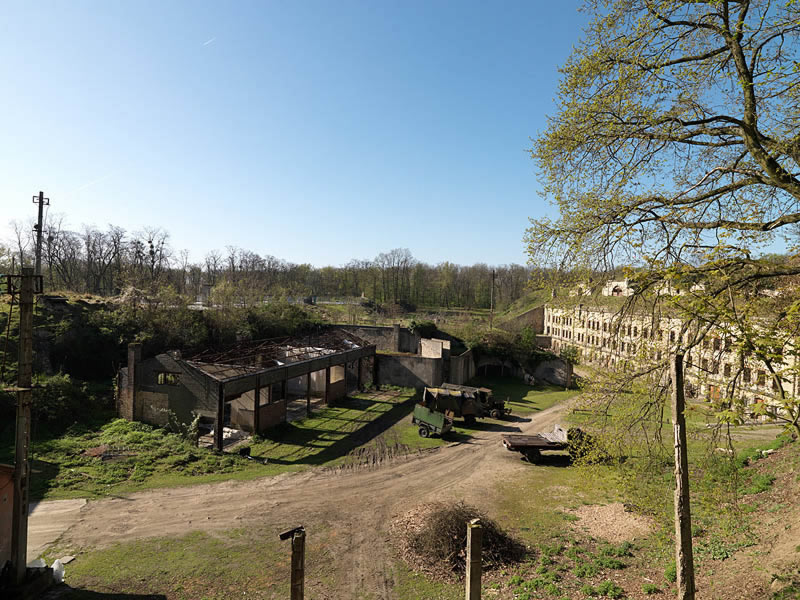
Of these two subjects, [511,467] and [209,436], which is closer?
[511,467]

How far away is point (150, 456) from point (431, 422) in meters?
13.2

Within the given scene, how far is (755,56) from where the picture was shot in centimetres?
727

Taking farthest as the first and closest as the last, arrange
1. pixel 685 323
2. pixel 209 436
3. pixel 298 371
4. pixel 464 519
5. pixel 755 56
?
1. pixel 298 371
2. pixel 209 436
3. pixel 464 519
4. pixel 755 56
5. pixel 685 323

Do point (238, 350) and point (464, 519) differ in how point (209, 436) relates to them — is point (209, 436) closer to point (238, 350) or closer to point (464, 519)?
point (238, 350)

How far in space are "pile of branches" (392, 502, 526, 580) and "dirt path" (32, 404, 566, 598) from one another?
0.76 m

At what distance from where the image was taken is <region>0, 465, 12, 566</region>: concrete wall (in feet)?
34.8

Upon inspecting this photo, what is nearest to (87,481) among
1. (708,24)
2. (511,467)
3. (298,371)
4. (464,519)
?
(298,371)

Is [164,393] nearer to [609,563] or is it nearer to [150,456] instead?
[150,456]

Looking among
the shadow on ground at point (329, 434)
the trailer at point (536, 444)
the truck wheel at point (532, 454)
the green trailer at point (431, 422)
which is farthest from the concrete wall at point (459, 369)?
the truck wheel at point (532, 454)

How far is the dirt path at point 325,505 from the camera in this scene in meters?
12.5

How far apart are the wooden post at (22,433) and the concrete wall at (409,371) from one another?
82.5 ft

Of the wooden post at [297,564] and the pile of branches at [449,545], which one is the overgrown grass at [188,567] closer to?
the pile of branches at [449,545]

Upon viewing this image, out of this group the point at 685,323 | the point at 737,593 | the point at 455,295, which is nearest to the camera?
Result: the point at 685,323

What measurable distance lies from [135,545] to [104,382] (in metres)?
16.3
